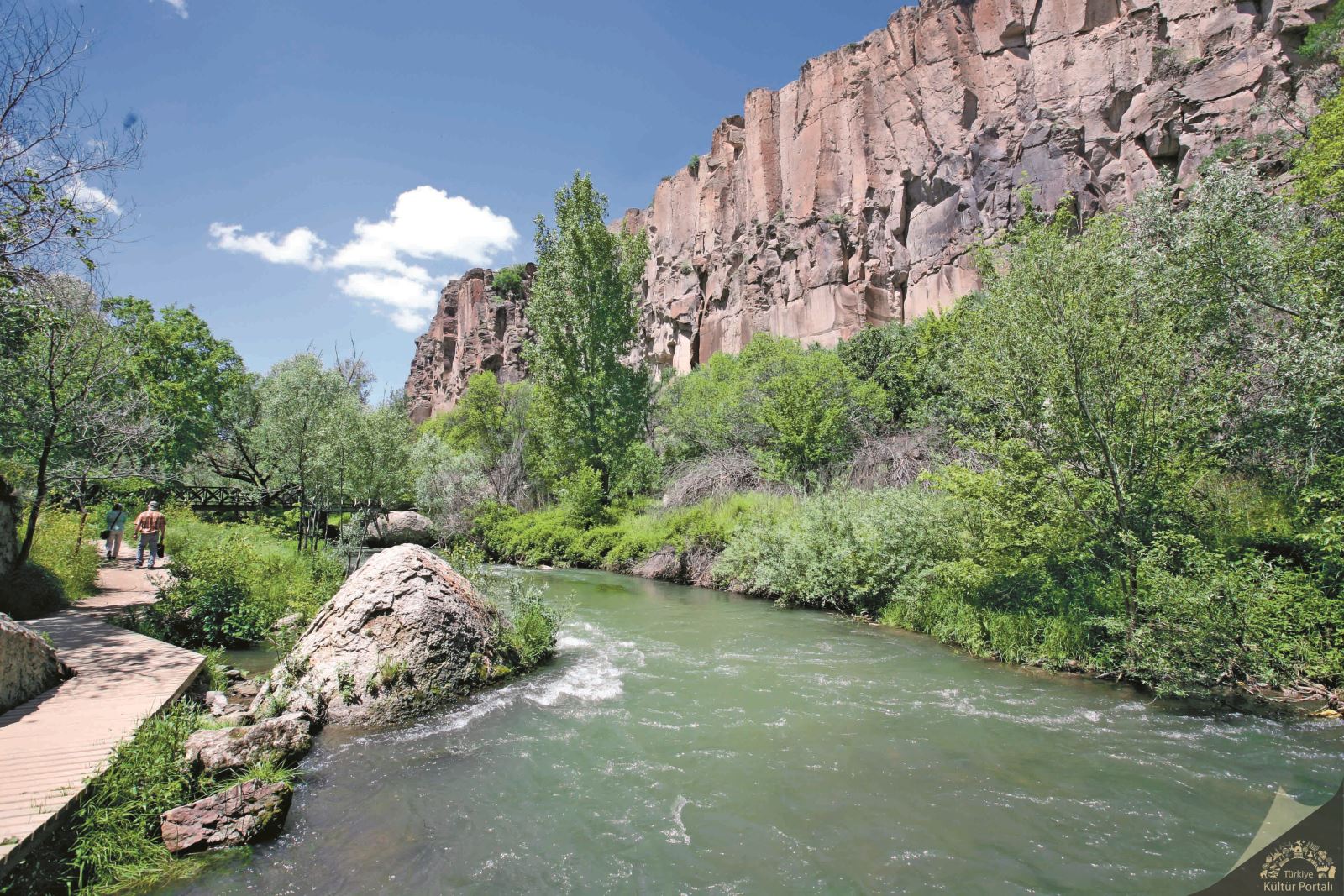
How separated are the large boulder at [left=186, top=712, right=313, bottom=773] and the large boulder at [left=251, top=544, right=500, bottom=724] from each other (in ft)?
2.37

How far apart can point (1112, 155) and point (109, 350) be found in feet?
155

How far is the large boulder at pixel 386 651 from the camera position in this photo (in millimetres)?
7102

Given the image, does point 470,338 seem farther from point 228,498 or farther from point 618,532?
point 618,532

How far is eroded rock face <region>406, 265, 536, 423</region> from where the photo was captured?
87562mm

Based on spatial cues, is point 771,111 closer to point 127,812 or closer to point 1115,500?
point 1115,500

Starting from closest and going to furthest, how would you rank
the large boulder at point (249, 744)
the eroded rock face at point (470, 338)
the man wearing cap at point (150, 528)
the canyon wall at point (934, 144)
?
the large boulder at point (249, 744)
the man wearing cap at point (150, 528)
the canyon wall at point (934, 144)
the eroded rock face at point (470, 338)

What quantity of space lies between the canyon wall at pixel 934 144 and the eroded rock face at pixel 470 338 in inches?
1047

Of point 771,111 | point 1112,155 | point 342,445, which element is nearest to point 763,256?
point 771,111

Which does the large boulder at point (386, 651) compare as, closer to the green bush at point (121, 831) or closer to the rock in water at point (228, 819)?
the green bush at point (121, 831)

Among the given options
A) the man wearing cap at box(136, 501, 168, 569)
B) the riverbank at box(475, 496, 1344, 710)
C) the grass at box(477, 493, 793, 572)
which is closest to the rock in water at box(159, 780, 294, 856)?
the riverbank at box(475, 496, 1344, 710)

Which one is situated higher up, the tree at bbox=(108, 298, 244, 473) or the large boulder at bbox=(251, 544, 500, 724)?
the tree at bbox=(108, 298, 244, 473)

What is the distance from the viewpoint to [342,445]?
762 inches

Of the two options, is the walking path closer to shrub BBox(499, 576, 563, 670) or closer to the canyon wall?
shrub BBox(499, 576, 563, 670)

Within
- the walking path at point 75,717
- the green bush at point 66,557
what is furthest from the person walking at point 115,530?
the walking path at point 75,717
